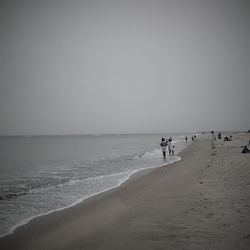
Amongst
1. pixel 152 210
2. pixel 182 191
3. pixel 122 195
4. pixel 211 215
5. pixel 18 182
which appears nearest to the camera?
pixel 211 215

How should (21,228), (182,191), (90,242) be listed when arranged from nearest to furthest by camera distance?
(90,242) → (21,228) → (182,191)

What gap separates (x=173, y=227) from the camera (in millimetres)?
6766

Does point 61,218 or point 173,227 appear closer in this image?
point 173,227

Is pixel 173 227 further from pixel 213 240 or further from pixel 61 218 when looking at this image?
pixel 61 218

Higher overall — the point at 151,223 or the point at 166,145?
the point at 166,145

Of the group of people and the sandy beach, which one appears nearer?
the sandy beach

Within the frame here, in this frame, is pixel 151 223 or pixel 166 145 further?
pixel 166 145

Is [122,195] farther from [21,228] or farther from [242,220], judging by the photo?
[242,220]

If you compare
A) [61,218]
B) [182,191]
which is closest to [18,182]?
[61,218]

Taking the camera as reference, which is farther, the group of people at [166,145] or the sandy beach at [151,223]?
the group of people at [166,145]

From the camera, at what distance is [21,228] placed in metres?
8.02

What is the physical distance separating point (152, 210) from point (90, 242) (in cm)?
299

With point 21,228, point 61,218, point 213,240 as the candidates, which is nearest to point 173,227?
point 213,240

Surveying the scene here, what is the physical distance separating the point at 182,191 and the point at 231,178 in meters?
3.35
